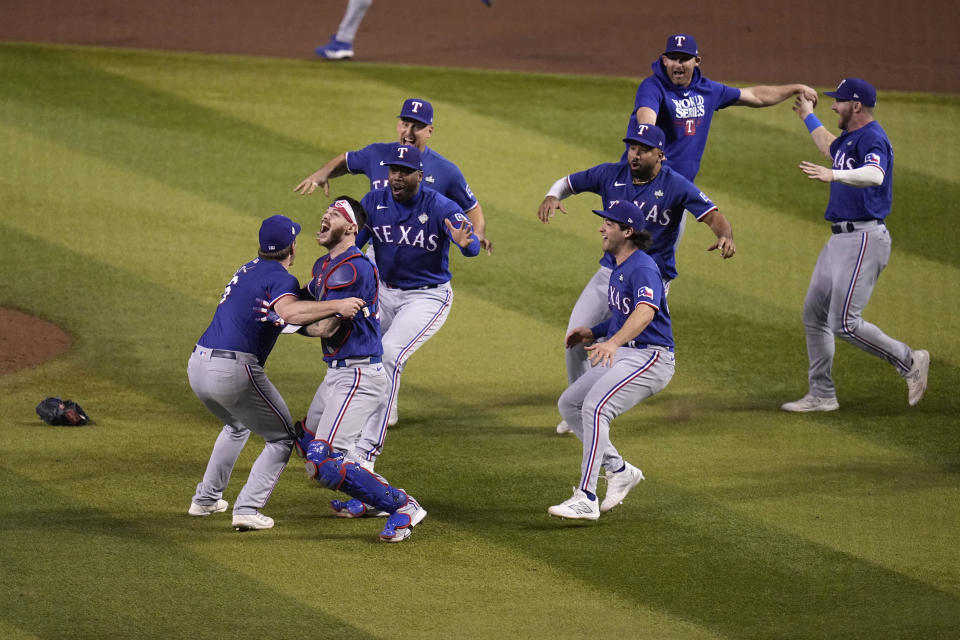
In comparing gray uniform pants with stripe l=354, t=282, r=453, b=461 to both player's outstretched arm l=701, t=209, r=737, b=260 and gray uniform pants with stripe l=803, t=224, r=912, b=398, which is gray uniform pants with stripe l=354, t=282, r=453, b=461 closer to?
player's outstretched arm l=701, t=209, r=737, b=260

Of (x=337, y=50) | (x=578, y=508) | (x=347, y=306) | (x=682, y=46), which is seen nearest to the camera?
(x=347, y=306)

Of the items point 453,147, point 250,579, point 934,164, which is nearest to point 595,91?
point 453,147

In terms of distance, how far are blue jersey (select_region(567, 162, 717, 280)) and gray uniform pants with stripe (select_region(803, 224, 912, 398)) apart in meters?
1.34

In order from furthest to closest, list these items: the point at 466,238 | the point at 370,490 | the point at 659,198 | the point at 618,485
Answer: the point at 659,198 < the point at 466,238 < the point at 618,485 < the point at 370,490

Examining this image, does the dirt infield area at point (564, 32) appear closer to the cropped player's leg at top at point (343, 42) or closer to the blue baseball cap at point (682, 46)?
the cropped player's leg at top at point (343, 42)

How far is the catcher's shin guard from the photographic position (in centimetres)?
691

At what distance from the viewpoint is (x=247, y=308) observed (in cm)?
708

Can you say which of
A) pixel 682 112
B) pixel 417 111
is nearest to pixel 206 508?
pixel 417 111

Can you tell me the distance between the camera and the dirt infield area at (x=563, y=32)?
18234 mm

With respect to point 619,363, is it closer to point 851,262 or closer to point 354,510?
point 354,510

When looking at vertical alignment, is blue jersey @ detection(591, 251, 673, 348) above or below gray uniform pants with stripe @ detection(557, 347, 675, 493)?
above

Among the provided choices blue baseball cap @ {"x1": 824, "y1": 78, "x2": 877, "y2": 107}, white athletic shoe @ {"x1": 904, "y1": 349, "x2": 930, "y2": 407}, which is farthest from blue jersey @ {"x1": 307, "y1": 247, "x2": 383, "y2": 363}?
white athletic shoe @ {"x1": 904, "y1": 349, "x2": 930, "y2": 407}

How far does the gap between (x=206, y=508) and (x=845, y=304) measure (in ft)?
14.9

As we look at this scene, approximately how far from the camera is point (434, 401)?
31.7 ft
